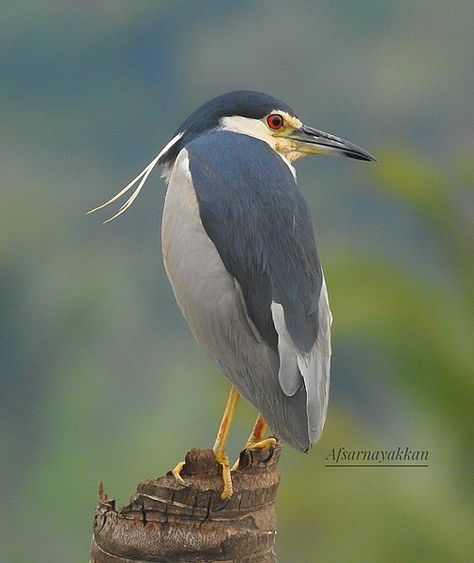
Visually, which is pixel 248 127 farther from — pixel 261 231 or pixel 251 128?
pixel 261 231

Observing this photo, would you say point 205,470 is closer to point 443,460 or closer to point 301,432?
point 301,432

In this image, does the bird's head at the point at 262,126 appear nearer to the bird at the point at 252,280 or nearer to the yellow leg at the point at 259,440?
the bird at the point at 252,280

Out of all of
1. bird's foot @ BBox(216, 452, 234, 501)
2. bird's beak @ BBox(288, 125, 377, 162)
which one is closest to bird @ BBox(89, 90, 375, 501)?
bird's foot @ BBox(216, 452, 234, 501)

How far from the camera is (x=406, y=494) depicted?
2168 mm

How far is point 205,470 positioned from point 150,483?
0.26ft

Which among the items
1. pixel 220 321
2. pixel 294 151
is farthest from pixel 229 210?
pixel 294 151

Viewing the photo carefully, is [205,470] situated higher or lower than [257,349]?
lower

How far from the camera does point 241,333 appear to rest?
1312 mm

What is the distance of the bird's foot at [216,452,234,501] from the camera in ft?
4.11

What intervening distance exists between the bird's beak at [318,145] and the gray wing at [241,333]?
0.68 feet

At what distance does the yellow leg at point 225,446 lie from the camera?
126 centimetres

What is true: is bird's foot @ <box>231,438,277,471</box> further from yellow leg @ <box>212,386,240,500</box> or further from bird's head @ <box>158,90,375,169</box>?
bird's head @ <box>158,90,375,169</box>

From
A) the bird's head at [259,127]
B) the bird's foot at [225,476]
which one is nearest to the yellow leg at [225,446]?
the bird's foot at [225,476]

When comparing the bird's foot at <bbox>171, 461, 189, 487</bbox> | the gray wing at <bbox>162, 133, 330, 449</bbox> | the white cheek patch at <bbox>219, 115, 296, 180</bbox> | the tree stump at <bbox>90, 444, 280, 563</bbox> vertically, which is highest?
the white cheek patch at <bbox>219, 115, 296, 180</bbox>
